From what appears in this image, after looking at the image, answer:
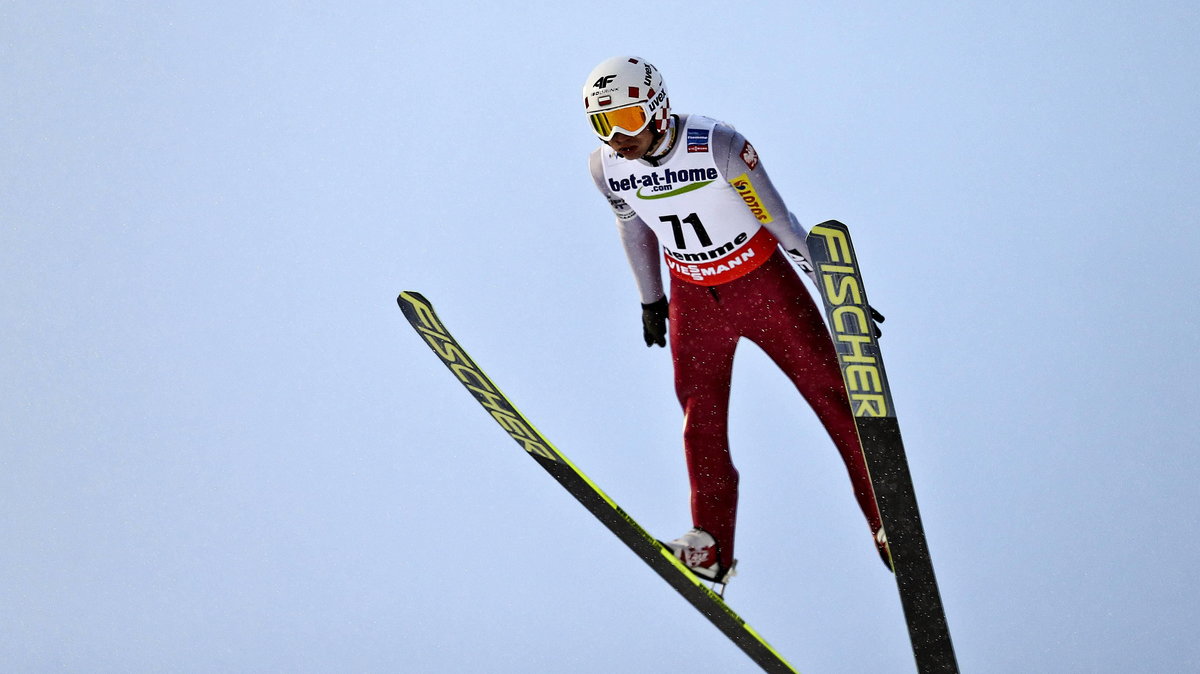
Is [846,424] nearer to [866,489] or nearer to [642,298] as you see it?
[866,489]

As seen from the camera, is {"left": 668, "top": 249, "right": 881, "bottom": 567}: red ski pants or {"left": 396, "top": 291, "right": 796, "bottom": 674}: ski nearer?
{"left": 668, "top": 249, "right": 881, "bottom": 567}: red ski pants

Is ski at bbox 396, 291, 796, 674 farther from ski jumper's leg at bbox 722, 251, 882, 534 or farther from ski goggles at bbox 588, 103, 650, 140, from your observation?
ski goggles at bbox 588, 103, 650, 140

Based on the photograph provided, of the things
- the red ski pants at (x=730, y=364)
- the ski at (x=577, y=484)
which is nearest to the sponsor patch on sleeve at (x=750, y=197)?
the red ski pants at (x=730, y=364)

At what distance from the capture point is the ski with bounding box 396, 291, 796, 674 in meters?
4.00

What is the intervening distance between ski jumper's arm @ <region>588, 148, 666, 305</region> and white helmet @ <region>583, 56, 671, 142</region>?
0.27 meters

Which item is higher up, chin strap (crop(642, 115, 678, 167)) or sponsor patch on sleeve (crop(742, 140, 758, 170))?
chin strap (crop(642, 115, 678, 167))

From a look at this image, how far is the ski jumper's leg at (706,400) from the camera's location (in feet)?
12.9

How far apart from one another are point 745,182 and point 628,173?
1.05 feet

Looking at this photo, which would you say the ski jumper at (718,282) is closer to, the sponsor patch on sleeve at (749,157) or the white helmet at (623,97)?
the sponsor patch on sleeve at (749,157)

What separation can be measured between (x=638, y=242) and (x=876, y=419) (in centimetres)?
92

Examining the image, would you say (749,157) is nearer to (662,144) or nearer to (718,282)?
(662,144)

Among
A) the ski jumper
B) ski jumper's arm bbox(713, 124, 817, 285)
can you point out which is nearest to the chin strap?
the ski jumper

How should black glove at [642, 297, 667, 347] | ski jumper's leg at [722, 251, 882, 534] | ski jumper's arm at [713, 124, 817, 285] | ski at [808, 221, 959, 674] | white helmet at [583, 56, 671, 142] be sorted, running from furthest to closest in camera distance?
black glove at [642, 297, 667, 347], ski jumper's leg at [722, 251, 882, 534], ski jumper's arm at [713, 124, 817, 285], white helmet at [583, 56, 671, 142], ski at [808, 221, 959, 674]

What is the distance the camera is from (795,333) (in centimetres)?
384
